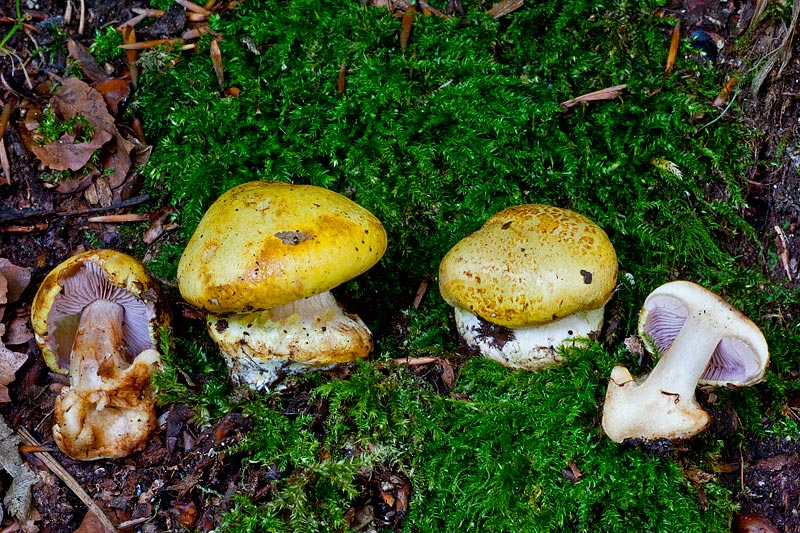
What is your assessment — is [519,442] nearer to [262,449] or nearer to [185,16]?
[262,449]

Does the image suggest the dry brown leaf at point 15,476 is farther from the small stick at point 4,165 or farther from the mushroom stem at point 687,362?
the mushroom stem at point 687,362

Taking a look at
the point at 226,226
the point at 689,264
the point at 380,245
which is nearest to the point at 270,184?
the point at 226,226

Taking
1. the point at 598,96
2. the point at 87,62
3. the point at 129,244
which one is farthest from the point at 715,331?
the point at 87,62

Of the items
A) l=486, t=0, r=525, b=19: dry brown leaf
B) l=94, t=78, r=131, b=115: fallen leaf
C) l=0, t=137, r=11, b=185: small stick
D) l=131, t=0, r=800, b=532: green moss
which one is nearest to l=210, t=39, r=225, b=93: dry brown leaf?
l=131, t=0, r=800, b=532: green moss

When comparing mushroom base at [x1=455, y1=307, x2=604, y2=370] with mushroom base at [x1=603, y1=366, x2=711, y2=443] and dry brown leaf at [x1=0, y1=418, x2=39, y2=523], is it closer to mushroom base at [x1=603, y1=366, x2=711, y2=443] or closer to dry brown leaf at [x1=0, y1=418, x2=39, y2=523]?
mushroom base at [x1=603, y1=366, x2=711, y2=443]

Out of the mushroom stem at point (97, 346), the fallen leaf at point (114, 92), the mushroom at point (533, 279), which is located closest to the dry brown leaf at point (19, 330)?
the mushroom stem at point (97, 346)
